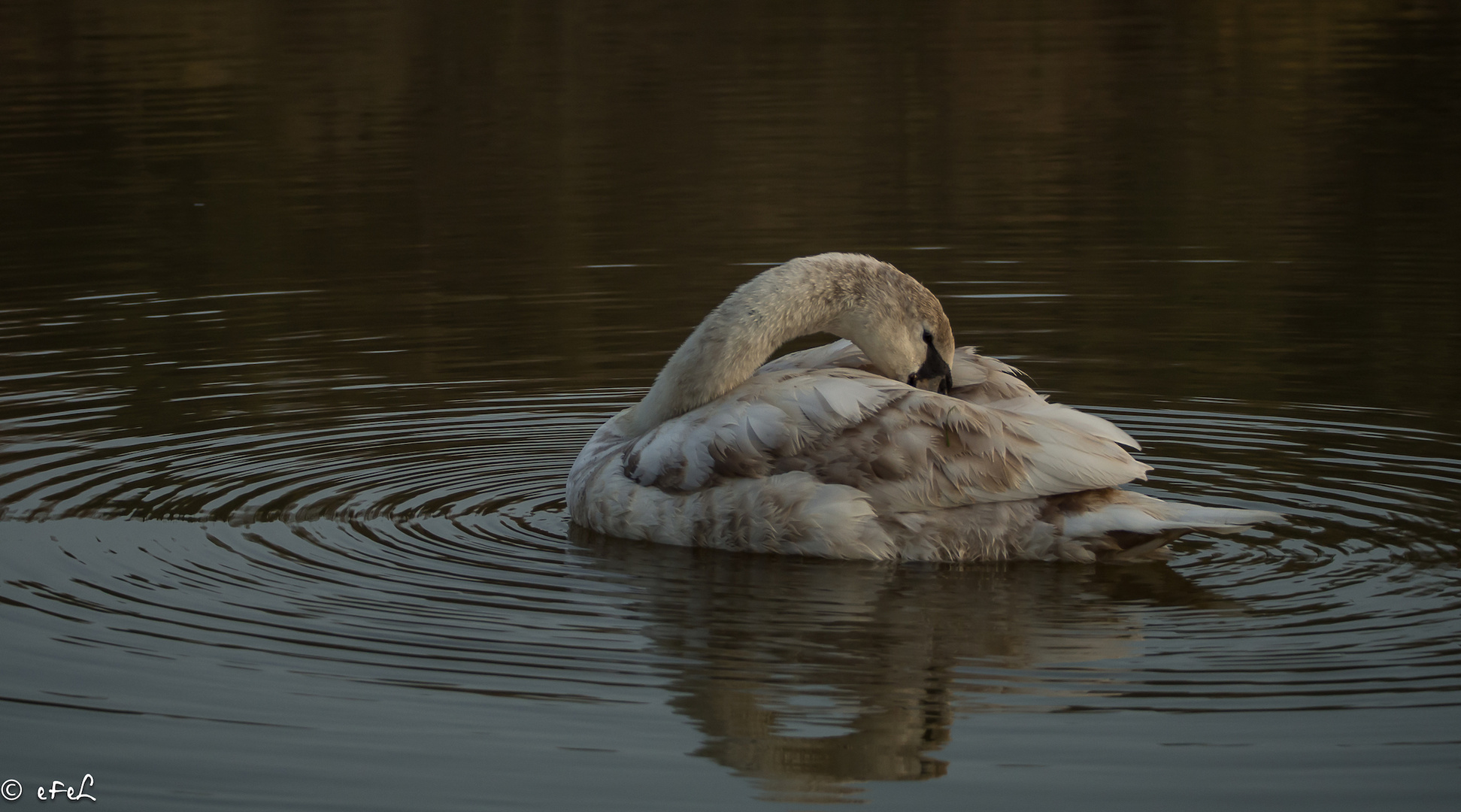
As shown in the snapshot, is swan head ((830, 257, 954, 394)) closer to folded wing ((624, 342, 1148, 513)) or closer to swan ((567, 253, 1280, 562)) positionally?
swan ((567, 253, 1280, 562))

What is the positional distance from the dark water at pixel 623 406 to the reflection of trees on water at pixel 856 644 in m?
0.02

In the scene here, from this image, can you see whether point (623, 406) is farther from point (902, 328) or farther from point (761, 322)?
point (902, 328)

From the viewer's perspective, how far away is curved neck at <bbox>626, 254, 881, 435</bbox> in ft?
28.1

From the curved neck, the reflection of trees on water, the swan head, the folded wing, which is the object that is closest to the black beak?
the swan head

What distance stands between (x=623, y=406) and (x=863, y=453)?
12.2ft

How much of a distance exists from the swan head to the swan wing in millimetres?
287

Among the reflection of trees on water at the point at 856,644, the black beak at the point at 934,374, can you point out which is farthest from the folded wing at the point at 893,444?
the reflection of trees on water at the point at 856,644

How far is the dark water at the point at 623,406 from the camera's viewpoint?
19.6ft

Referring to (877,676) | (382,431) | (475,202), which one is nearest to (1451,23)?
(475,202)

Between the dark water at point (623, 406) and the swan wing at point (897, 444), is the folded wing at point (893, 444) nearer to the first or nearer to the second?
the swan wing at point (897, 444)

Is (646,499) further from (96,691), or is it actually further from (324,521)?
(96,691)

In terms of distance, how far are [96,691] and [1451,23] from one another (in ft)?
122

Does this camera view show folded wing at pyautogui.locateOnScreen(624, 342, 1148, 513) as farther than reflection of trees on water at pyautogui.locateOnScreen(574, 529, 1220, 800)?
Yes

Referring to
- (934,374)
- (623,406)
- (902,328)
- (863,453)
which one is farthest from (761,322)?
(623,406)
